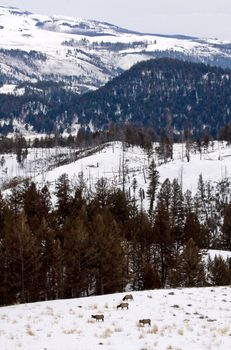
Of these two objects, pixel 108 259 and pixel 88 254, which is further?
pixel 108 259

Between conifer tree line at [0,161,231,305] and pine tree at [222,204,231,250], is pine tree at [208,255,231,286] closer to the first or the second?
conifer tree line at [0,161,231,305]

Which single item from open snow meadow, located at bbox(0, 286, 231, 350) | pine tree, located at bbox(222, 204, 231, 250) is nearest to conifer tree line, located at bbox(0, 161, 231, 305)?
pine tree, located at bbox(222, 204, 231, 250)

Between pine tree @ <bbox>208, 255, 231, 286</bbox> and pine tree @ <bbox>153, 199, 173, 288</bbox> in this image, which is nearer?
pine tree @ <bbox>208, 255, 231, 286</bbox>

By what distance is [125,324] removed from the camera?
2717cm

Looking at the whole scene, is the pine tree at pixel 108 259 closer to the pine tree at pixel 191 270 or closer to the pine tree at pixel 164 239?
the pine tree at pixel 191 270

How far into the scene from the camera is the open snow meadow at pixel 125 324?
2288cm

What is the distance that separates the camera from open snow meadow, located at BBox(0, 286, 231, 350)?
22.9 m

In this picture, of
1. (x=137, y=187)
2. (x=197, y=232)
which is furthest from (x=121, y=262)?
(x=137, y=187)

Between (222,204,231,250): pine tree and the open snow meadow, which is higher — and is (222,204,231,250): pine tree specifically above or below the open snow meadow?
below

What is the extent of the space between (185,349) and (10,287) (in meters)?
33.2

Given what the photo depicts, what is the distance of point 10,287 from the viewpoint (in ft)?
169

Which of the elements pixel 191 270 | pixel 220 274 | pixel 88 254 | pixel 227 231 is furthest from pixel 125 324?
pixel 227 231

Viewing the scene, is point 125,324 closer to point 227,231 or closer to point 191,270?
point 191,270

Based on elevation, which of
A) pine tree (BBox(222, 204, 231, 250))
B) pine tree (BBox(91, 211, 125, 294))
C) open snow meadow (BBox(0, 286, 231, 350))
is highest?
open snow meadow (BBox(0, 286, 231, 350))
